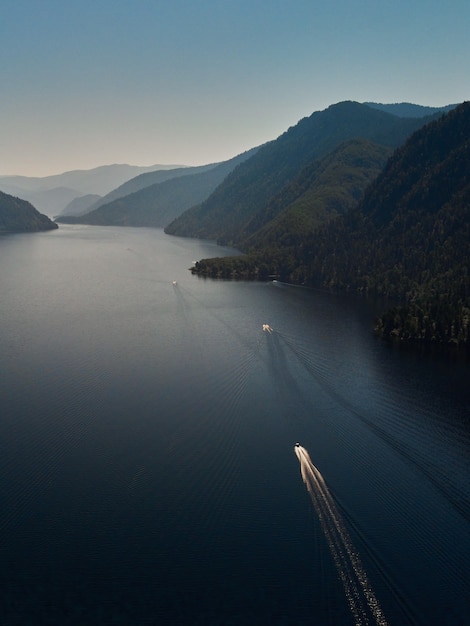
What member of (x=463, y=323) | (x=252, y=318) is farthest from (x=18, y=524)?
(x=463, y=323)

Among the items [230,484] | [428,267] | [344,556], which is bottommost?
[230,484]

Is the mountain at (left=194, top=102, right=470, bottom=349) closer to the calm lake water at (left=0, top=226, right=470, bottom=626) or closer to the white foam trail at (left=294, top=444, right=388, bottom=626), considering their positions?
the calm lake water at (left=0, top=226, right=470, bottom=626)

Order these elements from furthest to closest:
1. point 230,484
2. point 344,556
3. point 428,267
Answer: point 428,267
point 230,484
point 344,556

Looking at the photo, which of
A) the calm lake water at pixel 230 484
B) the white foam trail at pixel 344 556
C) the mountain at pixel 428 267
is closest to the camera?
the white foam trail at pixel 344 556

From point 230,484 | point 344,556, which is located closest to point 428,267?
point 230,484

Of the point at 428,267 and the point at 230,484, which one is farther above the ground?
the point at 428,267

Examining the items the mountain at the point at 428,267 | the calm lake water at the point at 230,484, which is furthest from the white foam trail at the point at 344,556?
the mountain at the point at 428,267

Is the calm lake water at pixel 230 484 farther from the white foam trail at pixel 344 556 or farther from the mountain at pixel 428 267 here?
the mountain at pixel 428 267

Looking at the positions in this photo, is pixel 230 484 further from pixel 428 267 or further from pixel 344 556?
pixel 428 267
